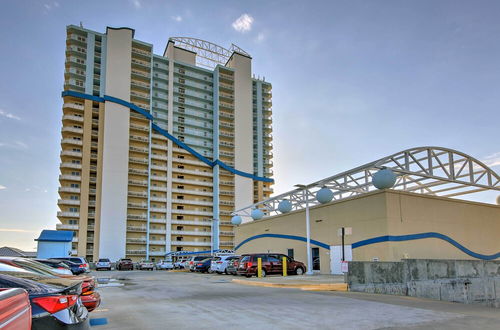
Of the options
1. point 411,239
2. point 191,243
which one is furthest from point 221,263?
point 191,243

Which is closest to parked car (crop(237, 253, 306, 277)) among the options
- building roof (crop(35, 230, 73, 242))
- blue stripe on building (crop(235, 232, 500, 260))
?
blue stripe on building (crop(235, 232, 500, 260))

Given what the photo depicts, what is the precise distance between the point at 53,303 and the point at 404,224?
25.4 meters

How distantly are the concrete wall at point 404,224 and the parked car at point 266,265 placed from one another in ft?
→ 13.5

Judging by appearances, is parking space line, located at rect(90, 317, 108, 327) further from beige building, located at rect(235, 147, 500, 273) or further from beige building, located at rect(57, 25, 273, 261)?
beige building, located at rect(57, 25, 273, 261)

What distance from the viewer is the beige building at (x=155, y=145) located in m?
68.5

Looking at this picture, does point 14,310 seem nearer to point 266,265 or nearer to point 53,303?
point 53,303

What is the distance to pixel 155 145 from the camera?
79625 millimetres

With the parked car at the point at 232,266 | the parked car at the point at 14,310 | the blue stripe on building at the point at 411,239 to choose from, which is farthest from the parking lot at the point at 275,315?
the parked car at the point at 232,266

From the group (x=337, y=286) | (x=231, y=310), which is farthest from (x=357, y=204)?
(x=231, y=310)

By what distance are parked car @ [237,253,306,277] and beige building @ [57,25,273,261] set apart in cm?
4333

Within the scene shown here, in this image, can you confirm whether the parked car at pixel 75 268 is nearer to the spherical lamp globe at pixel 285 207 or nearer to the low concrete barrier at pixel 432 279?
the low concrete barrier at pixel 432 279

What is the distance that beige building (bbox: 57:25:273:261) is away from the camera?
225 ft

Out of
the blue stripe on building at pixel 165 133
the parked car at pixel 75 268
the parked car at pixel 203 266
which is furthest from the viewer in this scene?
the blue stripe on building at pixel 165 133

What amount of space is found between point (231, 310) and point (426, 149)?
23455 millimetres
